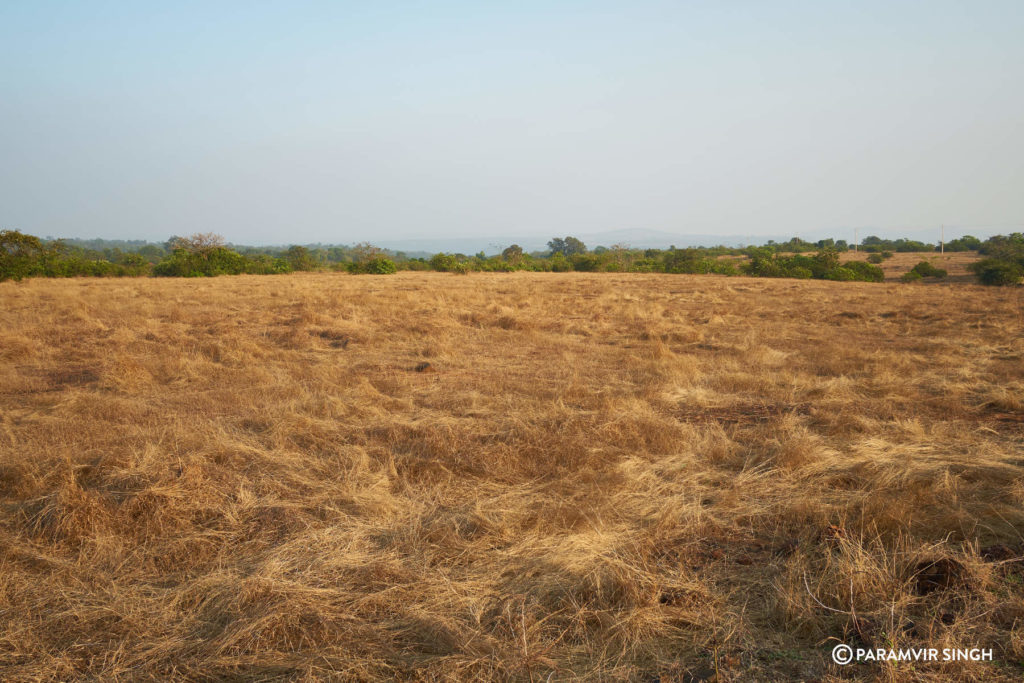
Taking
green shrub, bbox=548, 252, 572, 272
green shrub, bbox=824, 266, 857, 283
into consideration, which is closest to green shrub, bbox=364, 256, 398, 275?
green shrub, bbox=548, 252, 572, 272

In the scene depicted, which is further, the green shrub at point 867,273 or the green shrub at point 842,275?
the green shrub at point 867,273

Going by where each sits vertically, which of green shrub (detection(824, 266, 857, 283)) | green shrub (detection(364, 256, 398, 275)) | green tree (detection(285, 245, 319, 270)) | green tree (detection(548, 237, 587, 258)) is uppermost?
green tree (detection(548, 237, 587, 258))

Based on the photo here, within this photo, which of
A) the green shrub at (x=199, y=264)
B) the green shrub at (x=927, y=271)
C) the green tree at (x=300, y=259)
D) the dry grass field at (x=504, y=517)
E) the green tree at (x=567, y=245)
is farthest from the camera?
the green tree at (x=567, y=245)

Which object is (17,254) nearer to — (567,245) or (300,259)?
(300,259)

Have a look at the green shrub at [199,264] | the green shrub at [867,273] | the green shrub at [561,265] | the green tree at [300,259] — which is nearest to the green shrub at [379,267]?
the green shrub at [199,264]

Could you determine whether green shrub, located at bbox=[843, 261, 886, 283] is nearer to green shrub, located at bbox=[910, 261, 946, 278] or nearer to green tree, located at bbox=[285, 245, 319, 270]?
green shrub, located at bbox=[910, 261, 946, 278]

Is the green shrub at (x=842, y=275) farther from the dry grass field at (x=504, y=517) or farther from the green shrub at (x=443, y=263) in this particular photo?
the dry grass field at (x=504, y=517)

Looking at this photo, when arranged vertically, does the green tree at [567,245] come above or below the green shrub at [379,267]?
above

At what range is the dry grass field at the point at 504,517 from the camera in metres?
2.58

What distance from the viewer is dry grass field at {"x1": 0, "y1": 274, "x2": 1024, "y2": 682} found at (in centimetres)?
258

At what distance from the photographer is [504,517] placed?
3.76 meters

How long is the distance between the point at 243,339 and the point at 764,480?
29.2ft

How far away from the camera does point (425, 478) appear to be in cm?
457

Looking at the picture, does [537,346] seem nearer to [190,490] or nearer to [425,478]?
[425,478]
